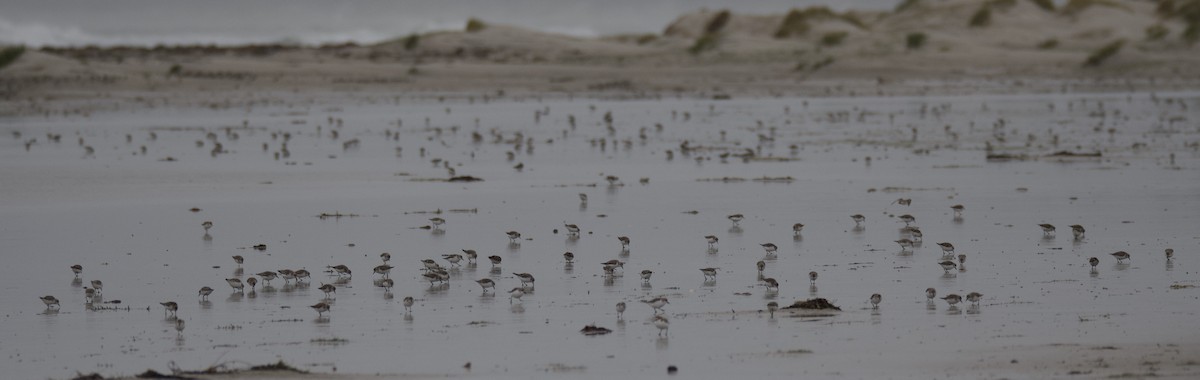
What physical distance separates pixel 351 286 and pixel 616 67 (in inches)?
2549

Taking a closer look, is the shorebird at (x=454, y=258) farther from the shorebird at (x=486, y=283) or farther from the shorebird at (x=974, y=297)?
the shorebird at (x=974, y=297)

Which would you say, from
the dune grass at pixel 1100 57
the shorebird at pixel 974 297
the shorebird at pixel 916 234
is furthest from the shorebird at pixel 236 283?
the dune grass at pixel 1100 57

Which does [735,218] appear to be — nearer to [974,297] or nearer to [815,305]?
[815,305]

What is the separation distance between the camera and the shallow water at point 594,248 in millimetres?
13797

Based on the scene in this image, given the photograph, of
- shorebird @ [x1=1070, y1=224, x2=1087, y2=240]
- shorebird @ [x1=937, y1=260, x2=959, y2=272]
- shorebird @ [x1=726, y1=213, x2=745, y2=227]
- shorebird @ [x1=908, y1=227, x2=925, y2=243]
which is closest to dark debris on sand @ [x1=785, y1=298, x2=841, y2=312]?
shorebird @ [x1=937, y1=260, x2=959, y2=272]

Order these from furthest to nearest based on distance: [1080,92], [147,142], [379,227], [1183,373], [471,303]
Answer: [1080,92] → [147,142] → [379,227] → [471,303] → [1183,373]

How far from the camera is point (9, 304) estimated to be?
16.4m

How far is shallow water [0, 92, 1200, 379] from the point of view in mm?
13797

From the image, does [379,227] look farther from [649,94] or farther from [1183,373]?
[649,94]

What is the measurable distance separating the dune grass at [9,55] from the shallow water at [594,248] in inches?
1108

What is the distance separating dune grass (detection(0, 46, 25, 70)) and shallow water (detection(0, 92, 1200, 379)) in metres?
28.1

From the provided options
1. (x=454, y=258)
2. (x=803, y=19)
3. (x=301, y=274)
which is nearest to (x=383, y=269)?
(x=301, y=274)

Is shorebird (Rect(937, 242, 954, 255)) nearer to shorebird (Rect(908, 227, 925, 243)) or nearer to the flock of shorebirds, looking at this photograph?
the flock of shorebirds

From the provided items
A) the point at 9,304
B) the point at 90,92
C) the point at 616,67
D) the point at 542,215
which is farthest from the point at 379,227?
the point at 616,67
